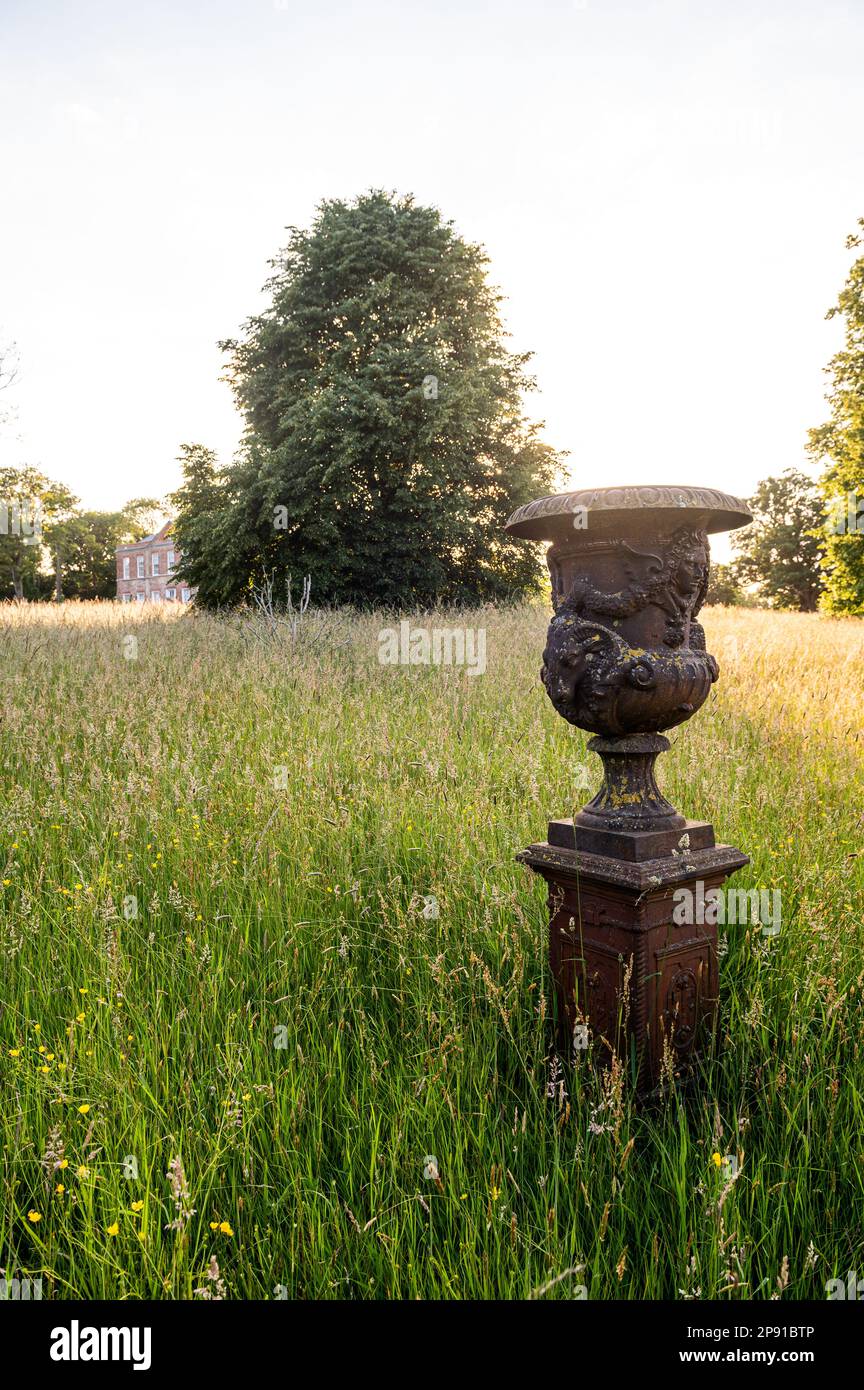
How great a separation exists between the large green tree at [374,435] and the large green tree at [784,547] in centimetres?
2809

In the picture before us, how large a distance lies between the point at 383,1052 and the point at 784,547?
44.4m

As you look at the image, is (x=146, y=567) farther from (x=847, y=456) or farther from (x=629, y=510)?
(x=629, y=510)

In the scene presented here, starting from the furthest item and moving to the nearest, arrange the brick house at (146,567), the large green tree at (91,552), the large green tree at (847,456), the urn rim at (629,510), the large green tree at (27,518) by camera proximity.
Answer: the brick house at (146,567) → the large green tree at (91,552) → the large green tree at (27,518) → the large green tree at (847,456) → the urn rim at (629,510)

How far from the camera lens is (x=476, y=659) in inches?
331

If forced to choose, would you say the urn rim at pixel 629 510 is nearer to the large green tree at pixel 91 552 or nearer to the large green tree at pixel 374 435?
the large green tree at pixel 374 435

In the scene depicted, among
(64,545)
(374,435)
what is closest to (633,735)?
(374,435)

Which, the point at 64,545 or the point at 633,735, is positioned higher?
the point at 64,545

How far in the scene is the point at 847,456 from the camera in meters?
19.6

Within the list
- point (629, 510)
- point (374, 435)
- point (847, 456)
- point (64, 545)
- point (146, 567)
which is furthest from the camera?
point (146, 567)

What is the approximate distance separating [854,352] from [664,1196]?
966 inches

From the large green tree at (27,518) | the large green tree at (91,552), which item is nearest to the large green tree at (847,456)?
the large green tree at (27,518)

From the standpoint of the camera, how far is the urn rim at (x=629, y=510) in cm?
196

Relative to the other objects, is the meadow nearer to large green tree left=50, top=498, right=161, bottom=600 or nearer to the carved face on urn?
the carved face on urn
